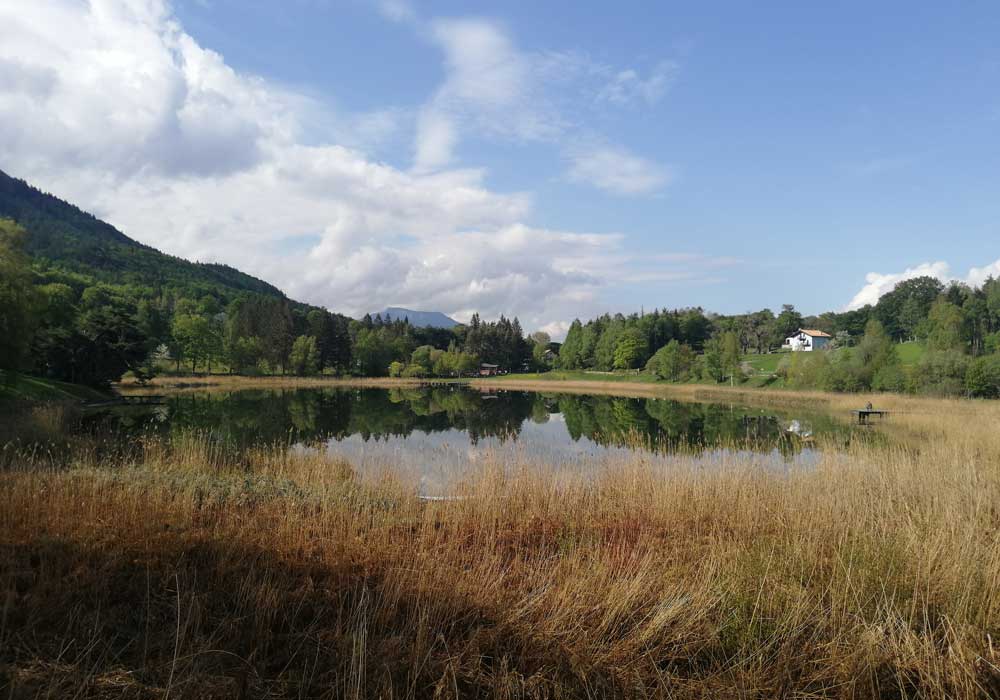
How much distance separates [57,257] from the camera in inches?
4562

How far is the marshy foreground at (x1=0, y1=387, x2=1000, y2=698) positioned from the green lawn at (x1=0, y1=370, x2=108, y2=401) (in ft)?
67.8

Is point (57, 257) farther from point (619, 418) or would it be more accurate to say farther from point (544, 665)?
point (544, 665)

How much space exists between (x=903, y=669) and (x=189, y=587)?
5078 mm

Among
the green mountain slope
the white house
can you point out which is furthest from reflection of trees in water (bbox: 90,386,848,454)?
the green mountain slope

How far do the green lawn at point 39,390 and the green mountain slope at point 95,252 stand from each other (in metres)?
86.8

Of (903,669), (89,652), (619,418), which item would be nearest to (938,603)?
(903,669)

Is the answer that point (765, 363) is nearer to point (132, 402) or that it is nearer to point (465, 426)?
point (465, 426)

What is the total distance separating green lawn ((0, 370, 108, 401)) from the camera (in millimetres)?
22125

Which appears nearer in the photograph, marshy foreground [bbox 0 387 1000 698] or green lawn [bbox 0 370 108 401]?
marshy foreground [bbox 0 387 1000 698]

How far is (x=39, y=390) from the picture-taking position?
25.7 meters

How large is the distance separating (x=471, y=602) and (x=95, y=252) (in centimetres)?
15554

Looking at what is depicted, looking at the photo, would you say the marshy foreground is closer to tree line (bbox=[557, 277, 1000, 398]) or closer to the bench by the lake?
the bench by the lake

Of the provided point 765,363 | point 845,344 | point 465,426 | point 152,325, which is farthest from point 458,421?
point 845,344

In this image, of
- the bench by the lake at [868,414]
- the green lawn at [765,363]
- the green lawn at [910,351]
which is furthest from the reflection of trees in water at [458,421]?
the green lawn at [910,351]
